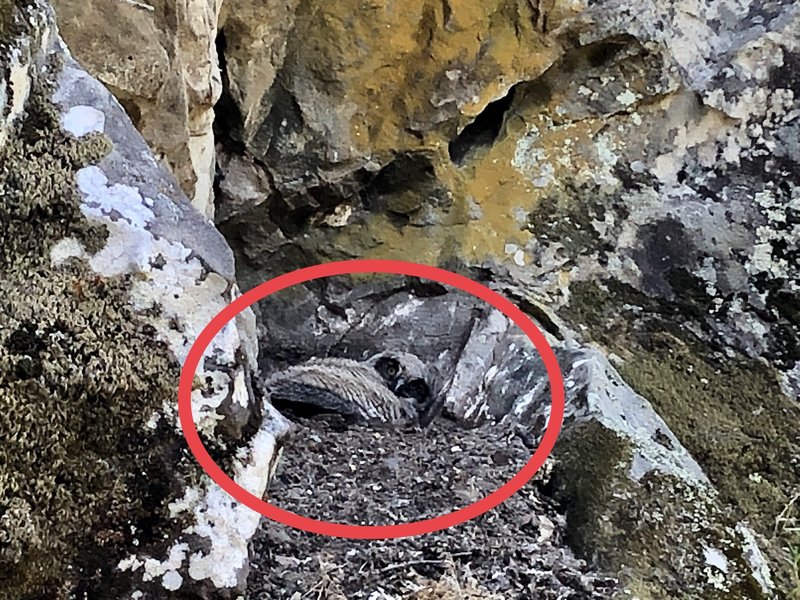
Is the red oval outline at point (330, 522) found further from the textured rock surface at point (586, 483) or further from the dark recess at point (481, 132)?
the dark recess at point (481, 132)

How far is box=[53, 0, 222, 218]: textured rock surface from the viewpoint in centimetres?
207

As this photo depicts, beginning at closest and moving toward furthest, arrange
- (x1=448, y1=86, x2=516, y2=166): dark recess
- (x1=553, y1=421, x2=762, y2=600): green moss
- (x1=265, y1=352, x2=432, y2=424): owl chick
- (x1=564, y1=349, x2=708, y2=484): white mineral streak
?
(x1=553, y1=421, x2=762, y2=600): green moss < (x1=564, y1=349, x2=708, y2=484): white mineral streak < (x1=265, y1=352, x2=432, y2=424): owl chick < (x1=448, y1=86, x2=516, y2=166): dark recess

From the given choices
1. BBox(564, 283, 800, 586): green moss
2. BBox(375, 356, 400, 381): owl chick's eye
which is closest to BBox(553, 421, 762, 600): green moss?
BBox(564, 283, 800, 586): green moss

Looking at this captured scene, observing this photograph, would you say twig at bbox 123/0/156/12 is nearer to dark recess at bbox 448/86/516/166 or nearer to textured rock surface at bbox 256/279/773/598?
textured rock surface at bbox 256/279/773/598

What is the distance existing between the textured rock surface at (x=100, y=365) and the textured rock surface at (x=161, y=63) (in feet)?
1.70

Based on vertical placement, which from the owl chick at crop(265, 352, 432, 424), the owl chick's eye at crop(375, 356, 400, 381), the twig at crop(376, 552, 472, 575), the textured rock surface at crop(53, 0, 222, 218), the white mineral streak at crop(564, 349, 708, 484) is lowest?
the twig at crop(376, 552, 472, 575)

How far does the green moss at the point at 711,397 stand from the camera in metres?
2.88

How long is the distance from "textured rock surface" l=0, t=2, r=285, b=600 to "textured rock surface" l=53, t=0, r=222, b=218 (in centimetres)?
52

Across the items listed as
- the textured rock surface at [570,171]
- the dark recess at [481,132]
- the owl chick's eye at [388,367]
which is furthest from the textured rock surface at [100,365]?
the dark recess at [481,132]

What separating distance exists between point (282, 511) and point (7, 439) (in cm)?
56

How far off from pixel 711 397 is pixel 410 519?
1.69 meters

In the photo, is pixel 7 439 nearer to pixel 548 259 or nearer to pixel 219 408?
pixel 219 408

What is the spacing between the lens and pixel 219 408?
4.90 ft

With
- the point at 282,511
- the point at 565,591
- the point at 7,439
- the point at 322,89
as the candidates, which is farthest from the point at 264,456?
the point at 322,89
